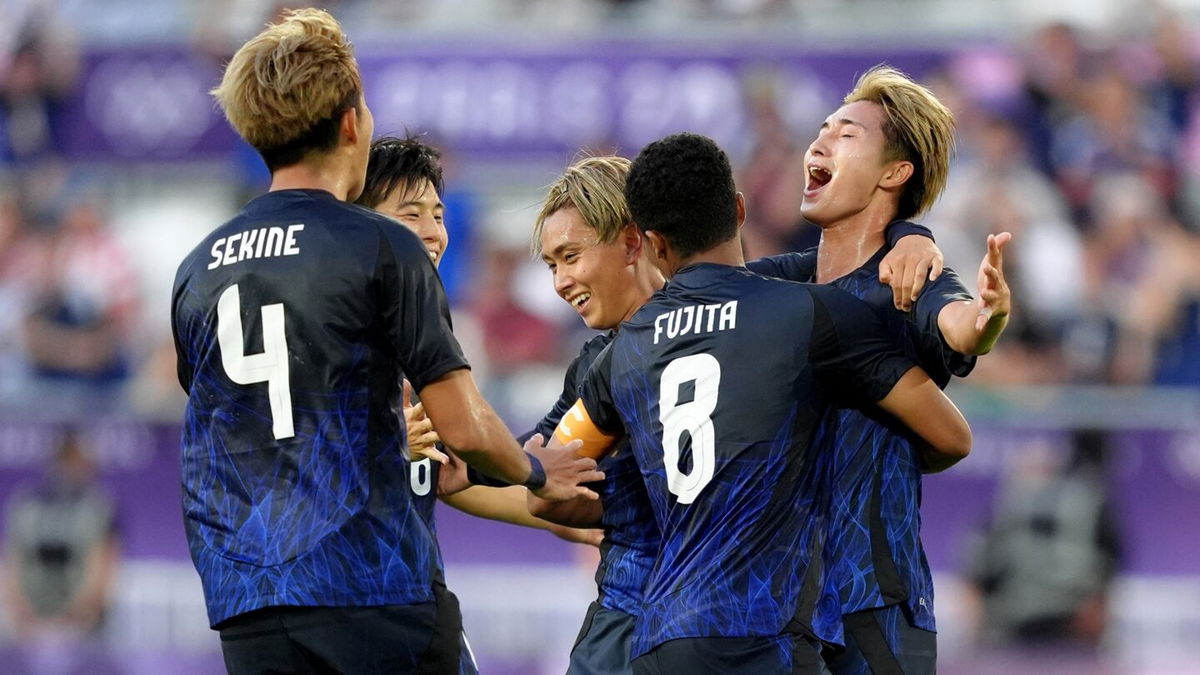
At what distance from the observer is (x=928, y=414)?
157 inches

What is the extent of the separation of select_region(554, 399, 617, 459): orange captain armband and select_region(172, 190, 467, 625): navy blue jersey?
57 cm

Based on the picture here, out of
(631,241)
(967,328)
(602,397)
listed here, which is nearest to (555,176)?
(631,241)

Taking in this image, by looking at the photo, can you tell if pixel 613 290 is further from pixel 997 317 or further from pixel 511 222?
pixel 511 222

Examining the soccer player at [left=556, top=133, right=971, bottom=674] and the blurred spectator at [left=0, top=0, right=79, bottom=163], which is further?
the blurred spectator at [left=0, top=0, right=79, bottom=163]

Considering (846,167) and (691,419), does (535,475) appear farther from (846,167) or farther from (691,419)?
(846,167)

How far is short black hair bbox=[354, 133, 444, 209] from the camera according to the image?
4863 millimetres

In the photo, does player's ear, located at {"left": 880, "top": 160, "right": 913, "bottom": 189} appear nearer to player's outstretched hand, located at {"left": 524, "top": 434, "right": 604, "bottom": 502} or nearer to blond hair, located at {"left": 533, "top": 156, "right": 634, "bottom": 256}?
blond hair, located at {"left": 533, "top": 156, "right": 634, "bottom": 256}

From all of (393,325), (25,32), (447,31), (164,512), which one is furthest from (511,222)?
(393,325)

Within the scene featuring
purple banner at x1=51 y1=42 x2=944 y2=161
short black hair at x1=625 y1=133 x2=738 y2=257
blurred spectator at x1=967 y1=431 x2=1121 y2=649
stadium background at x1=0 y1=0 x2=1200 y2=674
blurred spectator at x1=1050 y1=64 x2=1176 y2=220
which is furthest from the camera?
purple banner at x1=51 y1=42 x2=944 y2=161

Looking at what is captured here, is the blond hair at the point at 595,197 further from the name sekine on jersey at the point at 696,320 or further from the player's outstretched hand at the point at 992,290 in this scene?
the player's outstretched hand at the point at 992,290

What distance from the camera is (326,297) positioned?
381 cm

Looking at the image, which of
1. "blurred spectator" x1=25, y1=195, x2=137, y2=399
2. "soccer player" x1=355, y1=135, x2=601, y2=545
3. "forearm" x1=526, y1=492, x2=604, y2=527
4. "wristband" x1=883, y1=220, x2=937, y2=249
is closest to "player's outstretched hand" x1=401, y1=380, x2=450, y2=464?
"soccer player" x1=355, y1=135, x2=601, y2=545

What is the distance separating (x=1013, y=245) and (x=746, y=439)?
24.0ft

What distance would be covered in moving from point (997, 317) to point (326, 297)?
1.57 meters
